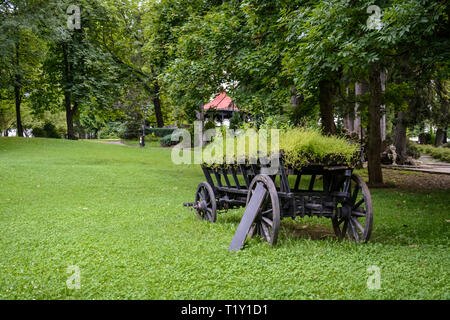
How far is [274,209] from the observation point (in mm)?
5359

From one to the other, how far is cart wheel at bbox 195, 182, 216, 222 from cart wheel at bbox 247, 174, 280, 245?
4.85ft

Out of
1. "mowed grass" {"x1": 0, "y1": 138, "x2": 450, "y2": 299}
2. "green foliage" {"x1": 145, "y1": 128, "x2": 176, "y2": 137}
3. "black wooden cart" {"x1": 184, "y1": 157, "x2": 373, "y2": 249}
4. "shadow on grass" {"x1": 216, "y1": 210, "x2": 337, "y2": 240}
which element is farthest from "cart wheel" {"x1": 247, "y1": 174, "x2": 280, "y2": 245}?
"green foliage" {"x1": 145, "y1": 128, "x2": 176, "y2": 137}

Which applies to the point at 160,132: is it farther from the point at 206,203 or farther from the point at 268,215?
the point at 268,215

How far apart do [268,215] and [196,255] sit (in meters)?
1.23

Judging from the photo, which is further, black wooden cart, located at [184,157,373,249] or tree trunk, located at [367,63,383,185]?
tree trunk, located at [367,63,383,185]

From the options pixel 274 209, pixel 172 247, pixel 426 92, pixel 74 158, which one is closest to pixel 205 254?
pixel 172 247

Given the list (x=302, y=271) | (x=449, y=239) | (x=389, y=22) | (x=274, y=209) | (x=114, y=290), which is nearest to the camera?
(x=114, y=290)

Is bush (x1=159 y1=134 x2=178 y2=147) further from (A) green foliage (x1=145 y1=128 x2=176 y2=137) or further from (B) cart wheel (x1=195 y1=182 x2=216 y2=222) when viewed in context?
(B) cart wheel (x1=195 y1=182 x2=216 y2=222)

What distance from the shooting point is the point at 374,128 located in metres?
14.4

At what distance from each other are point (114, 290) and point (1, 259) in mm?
2322

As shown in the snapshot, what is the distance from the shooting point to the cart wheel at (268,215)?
5383 millimetres

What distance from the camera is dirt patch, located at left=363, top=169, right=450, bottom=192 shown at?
14.9m

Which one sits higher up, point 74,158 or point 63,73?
point 63,73

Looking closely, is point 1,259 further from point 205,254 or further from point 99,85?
point 99,85
